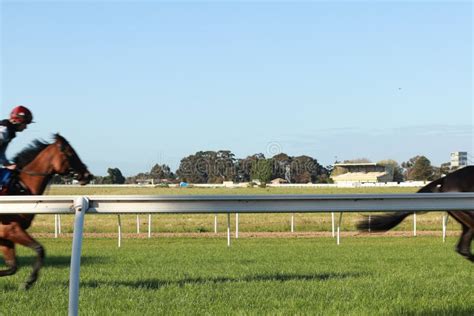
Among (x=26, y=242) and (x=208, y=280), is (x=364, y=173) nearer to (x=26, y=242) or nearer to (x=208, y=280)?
(x=208, y=280)

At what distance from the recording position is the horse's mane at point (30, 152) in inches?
323

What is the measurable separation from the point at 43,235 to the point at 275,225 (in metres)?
8.87

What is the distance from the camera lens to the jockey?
7238mm

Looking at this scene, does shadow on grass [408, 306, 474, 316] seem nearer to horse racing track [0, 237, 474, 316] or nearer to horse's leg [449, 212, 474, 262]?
horse racing track [0, 237, 474, 316]

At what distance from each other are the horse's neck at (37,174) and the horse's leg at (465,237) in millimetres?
4300

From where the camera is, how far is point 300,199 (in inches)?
184

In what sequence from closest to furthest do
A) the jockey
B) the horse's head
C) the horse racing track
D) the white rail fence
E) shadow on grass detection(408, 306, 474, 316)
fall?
the white rail fence → shadow on grass detection(408, 306, 474, 316) → the horse racing track → the jockey → the horse's head

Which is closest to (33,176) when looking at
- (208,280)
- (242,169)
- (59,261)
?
(208,280)

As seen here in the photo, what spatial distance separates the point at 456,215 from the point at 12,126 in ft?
15.1

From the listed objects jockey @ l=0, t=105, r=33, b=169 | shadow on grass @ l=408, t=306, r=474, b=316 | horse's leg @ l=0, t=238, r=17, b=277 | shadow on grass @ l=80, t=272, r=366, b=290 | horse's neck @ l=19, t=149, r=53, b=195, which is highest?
jockey @ l=0, t=105, r=33, b=169

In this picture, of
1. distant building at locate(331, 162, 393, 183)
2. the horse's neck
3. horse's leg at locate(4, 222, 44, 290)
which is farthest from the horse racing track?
distant building at locate(331, 162, 393, 183)

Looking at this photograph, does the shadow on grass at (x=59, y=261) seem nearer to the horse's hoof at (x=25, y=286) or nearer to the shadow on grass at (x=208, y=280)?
the shadow on grass at (x=208, y=280)

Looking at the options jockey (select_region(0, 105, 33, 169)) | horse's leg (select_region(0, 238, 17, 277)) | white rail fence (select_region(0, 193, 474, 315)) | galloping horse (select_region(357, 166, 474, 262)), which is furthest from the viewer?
galloping horse (select_region(357, 166, 474, 262))

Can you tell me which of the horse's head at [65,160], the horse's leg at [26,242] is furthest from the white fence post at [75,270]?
the horse's head at [65,160]
